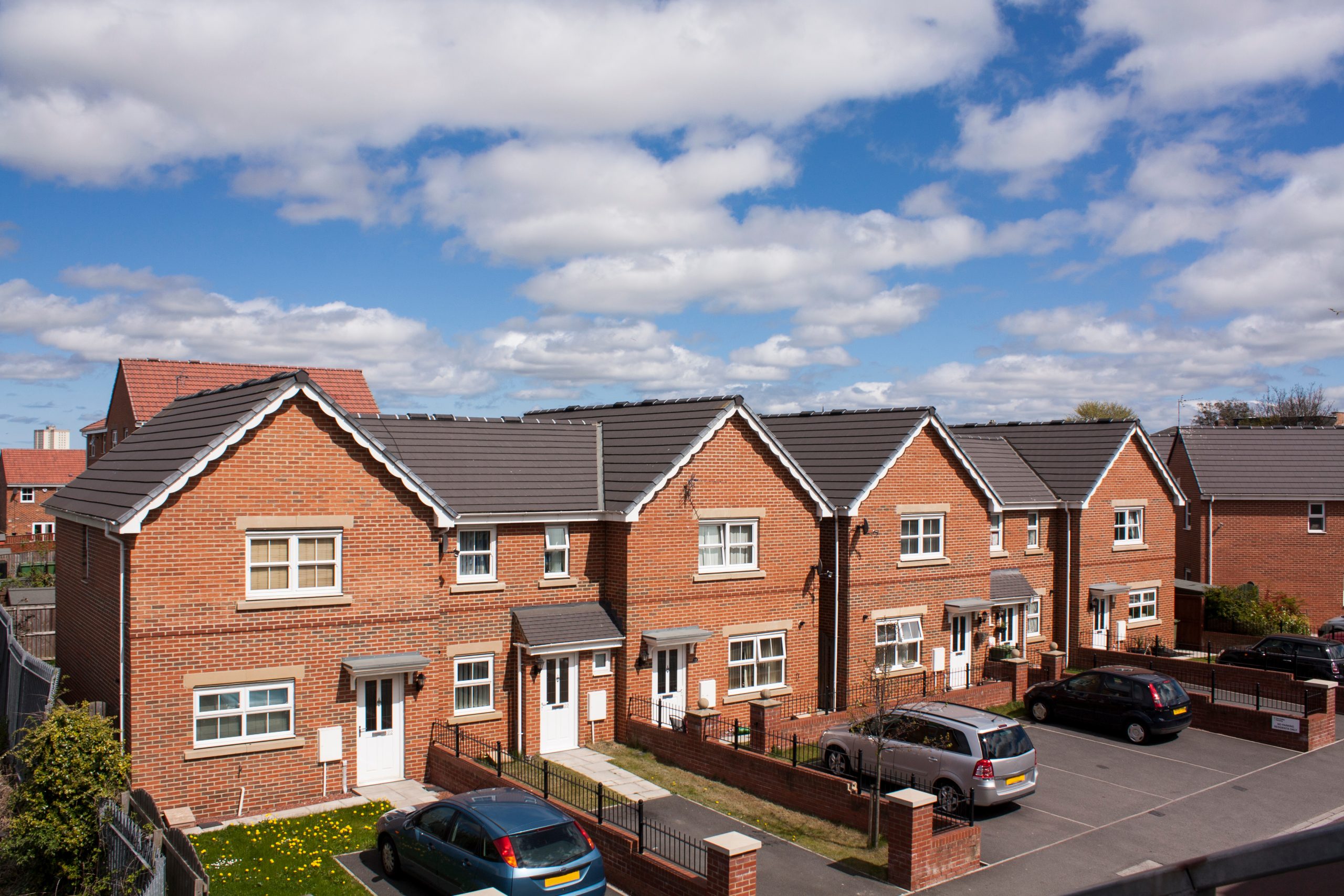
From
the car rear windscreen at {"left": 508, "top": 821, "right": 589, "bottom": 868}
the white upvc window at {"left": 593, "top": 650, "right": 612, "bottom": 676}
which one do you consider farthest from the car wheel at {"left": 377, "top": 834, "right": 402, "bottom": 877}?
the white upvc window at {"left": 593, "top": 650, "right": 612, "bottom": 676}

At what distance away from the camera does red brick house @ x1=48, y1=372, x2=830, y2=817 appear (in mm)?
17344

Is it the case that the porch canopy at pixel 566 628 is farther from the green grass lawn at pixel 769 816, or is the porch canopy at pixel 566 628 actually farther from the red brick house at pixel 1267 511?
the red brick house at pixel 1267 511

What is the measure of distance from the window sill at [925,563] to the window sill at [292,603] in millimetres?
15404

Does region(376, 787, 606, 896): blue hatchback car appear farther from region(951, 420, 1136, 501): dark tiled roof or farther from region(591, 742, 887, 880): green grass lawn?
region(951, 420, 1136, 501): dark tiled roof

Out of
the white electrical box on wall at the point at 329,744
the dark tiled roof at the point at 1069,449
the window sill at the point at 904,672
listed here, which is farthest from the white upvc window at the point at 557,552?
the dark tiled roof at the point at 1069,449

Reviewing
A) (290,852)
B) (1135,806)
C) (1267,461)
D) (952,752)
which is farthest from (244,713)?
(1267,461)

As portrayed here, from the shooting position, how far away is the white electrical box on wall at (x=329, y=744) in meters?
18.4

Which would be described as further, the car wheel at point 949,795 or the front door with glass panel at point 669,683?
the front door with glass panel at point 669,683

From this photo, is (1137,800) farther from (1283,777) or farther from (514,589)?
(514,589)

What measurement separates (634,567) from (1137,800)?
1166cm

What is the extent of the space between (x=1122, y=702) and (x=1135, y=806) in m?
5.17

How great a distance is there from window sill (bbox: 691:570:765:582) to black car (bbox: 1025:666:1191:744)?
834 cm

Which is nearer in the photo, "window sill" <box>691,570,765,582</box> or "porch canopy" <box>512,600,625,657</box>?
"porch canopy" <box>512,600,625,657</box>

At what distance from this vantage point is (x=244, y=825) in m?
16.8
